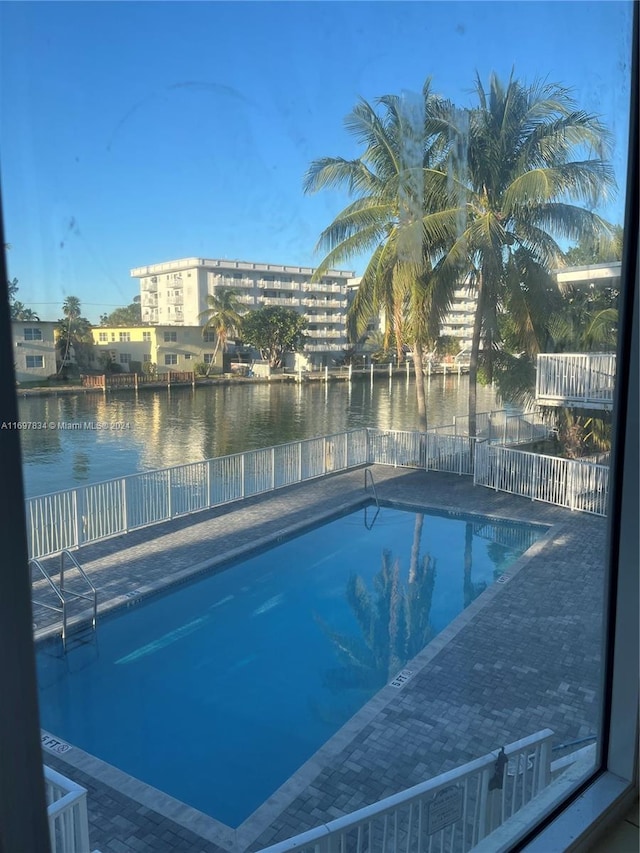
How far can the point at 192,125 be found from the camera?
8.34ft

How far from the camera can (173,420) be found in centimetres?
239

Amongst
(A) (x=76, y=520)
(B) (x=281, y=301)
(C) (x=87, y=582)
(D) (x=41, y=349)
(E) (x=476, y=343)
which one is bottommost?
(C) (x=87, y=582)

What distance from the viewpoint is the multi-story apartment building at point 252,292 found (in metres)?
2.28

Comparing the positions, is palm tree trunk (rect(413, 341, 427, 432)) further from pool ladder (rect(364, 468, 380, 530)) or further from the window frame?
the window frame

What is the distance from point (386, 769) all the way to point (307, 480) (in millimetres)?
4096

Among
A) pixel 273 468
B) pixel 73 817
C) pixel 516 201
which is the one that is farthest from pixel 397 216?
pixel 73 817

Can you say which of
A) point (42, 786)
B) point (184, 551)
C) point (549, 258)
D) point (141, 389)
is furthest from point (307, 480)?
point (42, 786)

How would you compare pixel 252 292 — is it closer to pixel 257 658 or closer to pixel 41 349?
pixel 257 658

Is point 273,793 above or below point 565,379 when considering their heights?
below

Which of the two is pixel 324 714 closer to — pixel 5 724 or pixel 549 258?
pixel 5 724

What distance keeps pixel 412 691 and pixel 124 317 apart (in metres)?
1.90

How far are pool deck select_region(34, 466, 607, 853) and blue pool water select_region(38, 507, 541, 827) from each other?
0.27ft

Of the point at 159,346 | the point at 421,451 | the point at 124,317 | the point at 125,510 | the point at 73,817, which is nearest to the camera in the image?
the point at 73,817

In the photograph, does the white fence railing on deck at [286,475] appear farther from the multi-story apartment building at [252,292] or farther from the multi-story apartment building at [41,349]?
the multi-story apartment building at [41,349]
